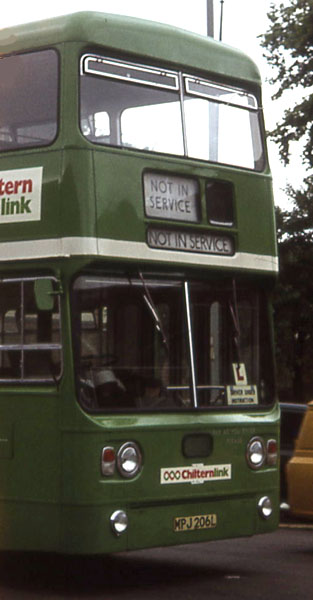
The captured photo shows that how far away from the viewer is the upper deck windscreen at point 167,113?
1140 centimetres

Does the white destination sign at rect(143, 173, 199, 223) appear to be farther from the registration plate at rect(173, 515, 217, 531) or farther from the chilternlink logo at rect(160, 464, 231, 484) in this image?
the registration plate at rect(173, 515, 217, 531)

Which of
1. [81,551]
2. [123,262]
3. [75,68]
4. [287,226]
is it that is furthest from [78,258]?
[287,226]

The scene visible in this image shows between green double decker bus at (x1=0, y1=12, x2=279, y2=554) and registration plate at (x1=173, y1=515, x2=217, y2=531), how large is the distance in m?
0.02

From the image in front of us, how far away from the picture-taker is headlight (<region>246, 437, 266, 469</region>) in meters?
12.2

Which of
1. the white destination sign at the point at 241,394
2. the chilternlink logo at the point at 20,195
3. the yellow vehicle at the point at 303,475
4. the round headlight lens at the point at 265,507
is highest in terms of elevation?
the chilternlink logo at the point at 20,195

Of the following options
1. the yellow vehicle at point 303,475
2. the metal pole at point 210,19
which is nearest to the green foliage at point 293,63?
the metal pole at point 210,19

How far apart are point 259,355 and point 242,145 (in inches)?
73.8

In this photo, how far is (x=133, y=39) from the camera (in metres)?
11.7

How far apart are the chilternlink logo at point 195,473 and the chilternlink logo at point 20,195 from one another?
7.48ft

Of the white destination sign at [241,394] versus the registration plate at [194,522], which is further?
the white destination sign at [241,394]

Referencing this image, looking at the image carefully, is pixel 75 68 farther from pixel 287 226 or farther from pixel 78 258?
pixel 287 226

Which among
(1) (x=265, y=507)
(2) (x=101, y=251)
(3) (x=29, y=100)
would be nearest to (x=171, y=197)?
(2) (x=101, y=251)

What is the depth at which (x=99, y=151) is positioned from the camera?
11211mm

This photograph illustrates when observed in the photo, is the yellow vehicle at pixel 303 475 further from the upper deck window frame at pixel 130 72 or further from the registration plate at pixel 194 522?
the upper deck window frame at pixel 130 72
